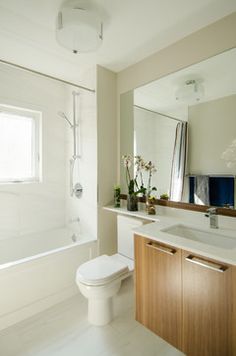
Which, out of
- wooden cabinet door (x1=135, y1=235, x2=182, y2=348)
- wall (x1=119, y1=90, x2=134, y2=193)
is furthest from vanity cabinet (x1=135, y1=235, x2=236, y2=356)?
wall (x1=119, y1=90, x2=134, y2=193)

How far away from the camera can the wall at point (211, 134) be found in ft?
5.35

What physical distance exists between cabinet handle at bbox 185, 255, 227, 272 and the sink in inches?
13.8

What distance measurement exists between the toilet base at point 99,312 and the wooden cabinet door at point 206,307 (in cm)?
63

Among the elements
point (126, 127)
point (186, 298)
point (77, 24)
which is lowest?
point (186, 298)

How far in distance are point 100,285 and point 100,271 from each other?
0.11m

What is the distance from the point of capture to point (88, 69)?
2.37 metres

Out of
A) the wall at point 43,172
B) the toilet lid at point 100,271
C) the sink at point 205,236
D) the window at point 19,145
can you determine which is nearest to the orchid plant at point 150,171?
the sink at point 205,236

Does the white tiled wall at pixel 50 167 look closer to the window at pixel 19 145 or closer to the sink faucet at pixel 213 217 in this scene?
the window at pixel 19 145

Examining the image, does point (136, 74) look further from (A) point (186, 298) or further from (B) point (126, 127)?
(A) point (186, 298)

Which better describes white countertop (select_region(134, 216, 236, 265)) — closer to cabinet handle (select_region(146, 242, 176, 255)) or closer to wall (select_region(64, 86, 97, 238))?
cabinet handle (select_region(146, 242, 176, 255))

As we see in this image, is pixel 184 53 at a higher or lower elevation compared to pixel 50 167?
higher

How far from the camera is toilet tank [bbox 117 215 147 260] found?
2.09m

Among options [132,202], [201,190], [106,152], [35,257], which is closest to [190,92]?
[201,190]

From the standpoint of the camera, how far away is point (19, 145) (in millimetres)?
2566
